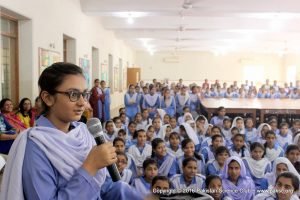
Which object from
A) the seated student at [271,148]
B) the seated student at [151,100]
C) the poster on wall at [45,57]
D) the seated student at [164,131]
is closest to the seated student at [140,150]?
the seated student at [164,131]

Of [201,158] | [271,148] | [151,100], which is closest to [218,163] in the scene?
[201,158]

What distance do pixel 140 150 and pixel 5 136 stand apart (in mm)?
1837

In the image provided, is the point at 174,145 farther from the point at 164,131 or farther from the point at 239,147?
the point at 164,131

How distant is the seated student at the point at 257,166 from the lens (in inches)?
168

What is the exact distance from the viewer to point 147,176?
3.80m

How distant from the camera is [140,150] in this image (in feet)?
17.2

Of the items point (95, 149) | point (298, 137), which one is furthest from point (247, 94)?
point (95, 149)

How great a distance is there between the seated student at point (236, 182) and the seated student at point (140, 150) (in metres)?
1.41

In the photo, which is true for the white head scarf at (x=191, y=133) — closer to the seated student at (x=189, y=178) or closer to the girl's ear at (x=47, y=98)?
the seated student at (x=189, y=178)

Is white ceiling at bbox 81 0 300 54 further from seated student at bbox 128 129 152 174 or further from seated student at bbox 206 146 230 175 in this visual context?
seated student at bbox 206 146 230 175

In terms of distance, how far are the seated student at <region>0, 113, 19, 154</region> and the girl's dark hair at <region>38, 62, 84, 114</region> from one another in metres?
3.74

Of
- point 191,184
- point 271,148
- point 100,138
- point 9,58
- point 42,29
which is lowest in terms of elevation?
point 191,184

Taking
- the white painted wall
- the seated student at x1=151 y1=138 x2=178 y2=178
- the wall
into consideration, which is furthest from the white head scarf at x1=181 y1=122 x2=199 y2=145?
the wall

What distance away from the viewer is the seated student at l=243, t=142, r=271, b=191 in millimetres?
4277
